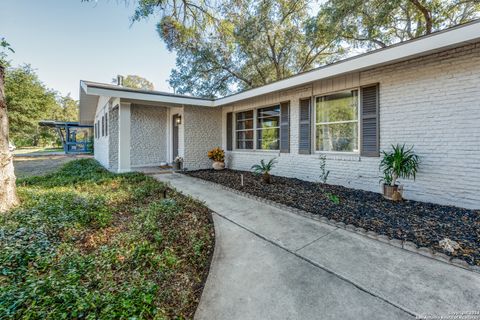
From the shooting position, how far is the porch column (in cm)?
714

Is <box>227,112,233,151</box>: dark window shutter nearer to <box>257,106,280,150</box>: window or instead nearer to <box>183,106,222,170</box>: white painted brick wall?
<box>183,106,222,170</box>: white painted brick wall

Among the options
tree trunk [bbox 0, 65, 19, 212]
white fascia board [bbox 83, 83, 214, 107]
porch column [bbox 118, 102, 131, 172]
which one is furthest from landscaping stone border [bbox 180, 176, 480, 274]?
porch column [bbox 118, 102, 131, 172]

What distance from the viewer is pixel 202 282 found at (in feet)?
6.41

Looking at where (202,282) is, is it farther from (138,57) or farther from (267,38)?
(267,38)

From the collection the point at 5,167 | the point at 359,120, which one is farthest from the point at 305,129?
the point at 5,167

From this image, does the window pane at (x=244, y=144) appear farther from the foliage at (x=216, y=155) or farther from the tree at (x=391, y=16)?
the tree at (x=391, y=16)

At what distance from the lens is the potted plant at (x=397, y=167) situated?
3939mm

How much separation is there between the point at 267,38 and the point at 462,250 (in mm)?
13122

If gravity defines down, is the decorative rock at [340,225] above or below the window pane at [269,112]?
below

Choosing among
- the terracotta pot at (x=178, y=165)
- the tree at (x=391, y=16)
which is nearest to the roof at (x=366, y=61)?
the terracotta pot at (x=178, y=165)

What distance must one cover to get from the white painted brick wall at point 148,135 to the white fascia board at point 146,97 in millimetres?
Answer: 2367

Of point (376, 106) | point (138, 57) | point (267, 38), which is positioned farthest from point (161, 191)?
point (267, 38)

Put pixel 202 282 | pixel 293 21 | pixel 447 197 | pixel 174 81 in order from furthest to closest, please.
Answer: pixel 174 81 < pixel 293 21 < pixel 447 197 < pixel 202 282

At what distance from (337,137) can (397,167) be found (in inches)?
71.3
